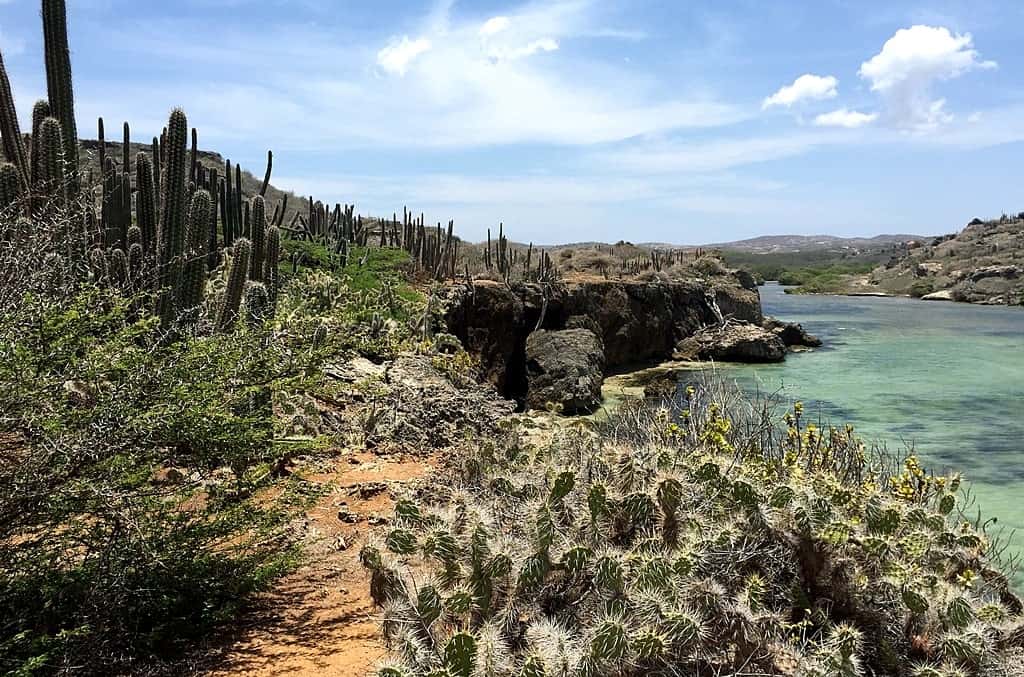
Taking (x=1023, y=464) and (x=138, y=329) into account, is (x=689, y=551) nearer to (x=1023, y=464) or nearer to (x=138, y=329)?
(x=138, y=329)

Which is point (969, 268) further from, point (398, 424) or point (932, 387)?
point (398, 424)

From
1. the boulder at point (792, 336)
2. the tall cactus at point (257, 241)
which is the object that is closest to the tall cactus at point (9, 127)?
the tall cactus at point (257, 241)

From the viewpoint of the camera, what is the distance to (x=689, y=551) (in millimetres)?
3330

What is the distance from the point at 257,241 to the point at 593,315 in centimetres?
1570

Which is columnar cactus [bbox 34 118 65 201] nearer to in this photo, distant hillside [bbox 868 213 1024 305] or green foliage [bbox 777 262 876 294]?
distant hillside [bbox 868 213 1024 305]

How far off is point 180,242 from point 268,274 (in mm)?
1641

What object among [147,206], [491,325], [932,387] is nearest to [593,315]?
[491,325]

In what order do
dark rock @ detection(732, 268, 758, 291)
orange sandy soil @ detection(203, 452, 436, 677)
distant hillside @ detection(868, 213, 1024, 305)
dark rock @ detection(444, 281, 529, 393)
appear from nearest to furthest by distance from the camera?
orange sandy soil @ detection(203, 452, 436, 677) < dark rock @ detection(444, 281, 529, 393) < dark rock @ detection(732, 268, 758, 291) < distant hillside @ detection(868, 213, 1024, 305)

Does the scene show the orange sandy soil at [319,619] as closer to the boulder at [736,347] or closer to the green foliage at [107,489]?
the green foliage at [107,489]

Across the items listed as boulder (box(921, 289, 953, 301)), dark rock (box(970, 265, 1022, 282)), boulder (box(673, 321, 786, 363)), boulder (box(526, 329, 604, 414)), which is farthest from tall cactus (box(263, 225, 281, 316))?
dark rock (box(970, 265, 1022, 282))

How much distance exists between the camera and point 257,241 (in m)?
9.02

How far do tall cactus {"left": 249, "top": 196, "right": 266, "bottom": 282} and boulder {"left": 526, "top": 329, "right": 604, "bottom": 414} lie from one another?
857 centimetres

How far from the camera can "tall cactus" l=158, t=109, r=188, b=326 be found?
7.47m

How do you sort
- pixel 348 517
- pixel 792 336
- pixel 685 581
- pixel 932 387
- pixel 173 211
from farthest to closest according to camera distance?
1. pixel 792 336
2. pixel 932 387
3. pixel 173 211
4. pixel 348 517
5. pixel 685 581
